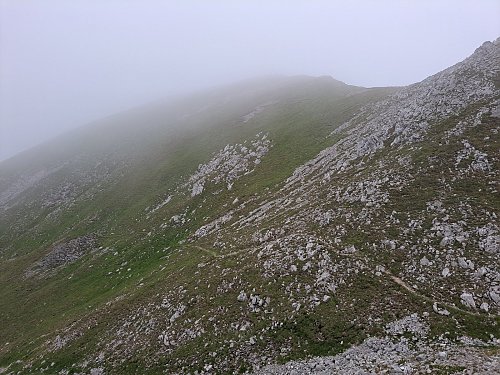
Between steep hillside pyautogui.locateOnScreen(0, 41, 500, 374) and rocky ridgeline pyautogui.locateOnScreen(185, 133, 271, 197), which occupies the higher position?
rocky ridgeline pyautogui.locateOnScreen(185, 133, 271, 197)

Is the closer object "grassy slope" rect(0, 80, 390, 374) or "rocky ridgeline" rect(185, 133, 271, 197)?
"grassy slope" rect(0, 80, 390, 374)

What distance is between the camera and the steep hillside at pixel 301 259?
81.6 ft

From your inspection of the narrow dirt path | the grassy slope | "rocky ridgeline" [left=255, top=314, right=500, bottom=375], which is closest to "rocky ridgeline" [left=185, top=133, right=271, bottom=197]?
the grassy slope

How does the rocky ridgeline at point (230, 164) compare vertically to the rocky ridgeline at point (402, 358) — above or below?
above

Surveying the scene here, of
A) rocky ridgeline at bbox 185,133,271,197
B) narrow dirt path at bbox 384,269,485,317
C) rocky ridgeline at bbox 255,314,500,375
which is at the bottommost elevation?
rocky ridgeline at bbox 255,314,500,375

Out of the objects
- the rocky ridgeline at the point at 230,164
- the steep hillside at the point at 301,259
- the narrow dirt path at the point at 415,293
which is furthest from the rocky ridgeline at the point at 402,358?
the rocky ridgeline at the point at 230,164

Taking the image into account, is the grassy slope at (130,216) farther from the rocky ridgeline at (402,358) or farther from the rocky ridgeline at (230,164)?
the rocky ridgeline at (402,358)

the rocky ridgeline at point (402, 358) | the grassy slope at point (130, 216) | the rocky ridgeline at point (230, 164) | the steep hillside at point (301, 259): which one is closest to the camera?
the rocky ridgeline at point (402, 358)

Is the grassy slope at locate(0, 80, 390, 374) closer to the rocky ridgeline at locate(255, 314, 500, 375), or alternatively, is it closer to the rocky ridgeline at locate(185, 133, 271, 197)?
the rocky ridgeline at locate(185, 133, 271, 197)

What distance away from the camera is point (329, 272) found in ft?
99.1

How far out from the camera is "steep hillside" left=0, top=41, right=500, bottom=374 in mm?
24859

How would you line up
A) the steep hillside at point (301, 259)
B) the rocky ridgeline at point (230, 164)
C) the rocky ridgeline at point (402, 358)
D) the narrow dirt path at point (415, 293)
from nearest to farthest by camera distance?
the rocky ridgeline at point (402, 358) < the narrow dirt path at point (415, 293) < the steep hillside at point (301, 259) < the rocky ridgeline at point (230, 164)

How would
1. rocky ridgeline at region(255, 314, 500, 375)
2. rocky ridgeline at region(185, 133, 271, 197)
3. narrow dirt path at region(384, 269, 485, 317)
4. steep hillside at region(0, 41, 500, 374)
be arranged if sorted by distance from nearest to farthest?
1. rocky ridgeline at region(255, 314, 500, 375)
2. narrow dirt path at region(384, 269, 485, 317)
3. steep hillside at region(0, 41, 500, 374)
4. rocky ridgeline at region(185, 133, 271, 197)

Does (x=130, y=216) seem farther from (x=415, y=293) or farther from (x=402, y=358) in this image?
(x=402, y=358)
